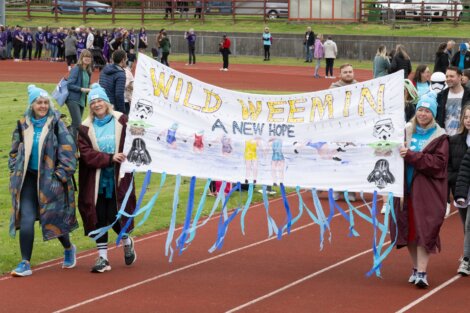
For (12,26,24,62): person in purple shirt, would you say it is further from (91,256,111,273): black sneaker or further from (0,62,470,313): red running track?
(91,256,111,273): black sneaker

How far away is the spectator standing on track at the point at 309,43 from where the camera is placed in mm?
45094

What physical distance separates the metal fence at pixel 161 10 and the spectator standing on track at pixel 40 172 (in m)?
45.0

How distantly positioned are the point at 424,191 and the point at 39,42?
131 ft

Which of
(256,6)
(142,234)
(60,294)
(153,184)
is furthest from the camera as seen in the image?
(256,6)

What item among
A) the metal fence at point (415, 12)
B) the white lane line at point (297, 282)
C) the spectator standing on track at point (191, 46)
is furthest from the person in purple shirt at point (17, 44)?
the white lane line at point (297, 282)

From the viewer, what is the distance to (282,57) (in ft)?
161

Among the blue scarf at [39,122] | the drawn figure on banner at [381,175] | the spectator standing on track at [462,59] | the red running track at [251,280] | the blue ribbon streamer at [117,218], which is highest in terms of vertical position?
the spectator standing on track at [462,59]

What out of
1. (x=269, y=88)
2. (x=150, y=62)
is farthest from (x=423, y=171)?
(x=269, y=88)

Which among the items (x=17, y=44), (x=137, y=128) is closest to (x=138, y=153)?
(x=137, y=128)

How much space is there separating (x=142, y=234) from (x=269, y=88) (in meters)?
20.5

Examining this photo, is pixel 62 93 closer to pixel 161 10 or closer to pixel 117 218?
pixel 117 218

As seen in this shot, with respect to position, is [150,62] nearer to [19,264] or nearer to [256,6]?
[19,264]

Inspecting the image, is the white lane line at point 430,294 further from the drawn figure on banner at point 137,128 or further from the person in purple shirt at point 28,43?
the person in purple shirt at point 28,43

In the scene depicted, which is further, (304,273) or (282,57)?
(282,57)
